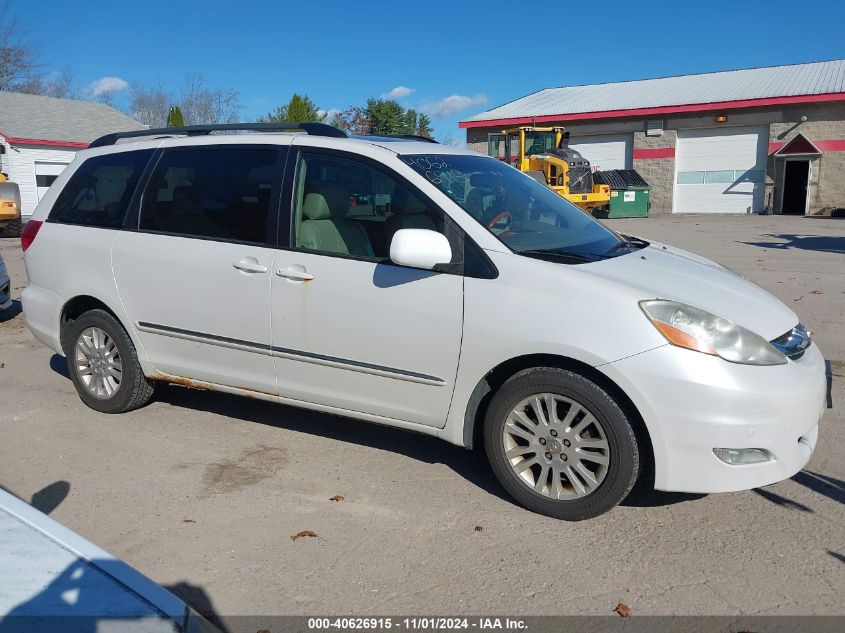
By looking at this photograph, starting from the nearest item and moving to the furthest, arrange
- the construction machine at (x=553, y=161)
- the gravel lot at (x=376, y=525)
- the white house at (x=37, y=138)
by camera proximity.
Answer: the gravel lot at (x=376, y=525), the construction machine at (x=553, y=161), the white house at (x=37, y=138)

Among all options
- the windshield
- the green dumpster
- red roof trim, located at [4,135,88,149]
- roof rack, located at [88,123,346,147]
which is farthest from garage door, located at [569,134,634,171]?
roof rack, located at [88,123,346,147]

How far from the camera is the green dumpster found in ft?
90.9

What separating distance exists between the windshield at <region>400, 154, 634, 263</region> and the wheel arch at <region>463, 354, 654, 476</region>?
1.82 feet

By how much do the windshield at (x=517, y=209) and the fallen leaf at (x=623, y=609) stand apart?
1653 millimetres

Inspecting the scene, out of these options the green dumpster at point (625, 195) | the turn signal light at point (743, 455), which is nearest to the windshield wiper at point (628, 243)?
the turn signal light at point (743, 455)

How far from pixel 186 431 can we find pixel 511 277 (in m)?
2.56

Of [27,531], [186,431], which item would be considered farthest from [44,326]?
[27,531]

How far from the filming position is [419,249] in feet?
12.1

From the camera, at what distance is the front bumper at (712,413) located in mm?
3264

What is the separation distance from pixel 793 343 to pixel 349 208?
2.44m

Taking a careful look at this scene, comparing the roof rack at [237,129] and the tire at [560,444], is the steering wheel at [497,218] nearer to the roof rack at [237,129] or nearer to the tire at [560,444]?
the tire at [560,444]

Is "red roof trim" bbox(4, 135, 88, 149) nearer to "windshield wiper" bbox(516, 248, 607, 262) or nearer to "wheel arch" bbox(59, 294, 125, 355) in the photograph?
"wheel arch" bbox(59, 294, 125, 355)

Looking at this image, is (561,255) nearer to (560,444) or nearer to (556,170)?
(560,444)

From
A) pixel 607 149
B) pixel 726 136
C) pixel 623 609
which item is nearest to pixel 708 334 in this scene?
pixel 623 609
